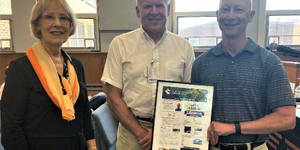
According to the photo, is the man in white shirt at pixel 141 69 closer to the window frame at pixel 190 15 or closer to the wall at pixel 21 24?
the window frame at pixel 190 15

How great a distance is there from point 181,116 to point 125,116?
398mm

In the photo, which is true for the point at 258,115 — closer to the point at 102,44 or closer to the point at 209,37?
the point at 209,37

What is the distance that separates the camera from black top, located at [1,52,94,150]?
3.27 feet

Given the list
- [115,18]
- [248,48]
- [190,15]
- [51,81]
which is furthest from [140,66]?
[190,15]

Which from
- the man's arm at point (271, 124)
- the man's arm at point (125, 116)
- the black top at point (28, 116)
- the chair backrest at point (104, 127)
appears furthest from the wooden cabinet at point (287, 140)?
the black top at point (28, 116)

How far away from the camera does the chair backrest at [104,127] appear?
1851 mm

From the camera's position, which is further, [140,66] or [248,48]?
[140,66]

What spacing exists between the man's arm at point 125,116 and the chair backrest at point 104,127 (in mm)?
622

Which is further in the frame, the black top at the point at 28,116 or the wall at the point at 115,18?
the wall at the point at 115,18

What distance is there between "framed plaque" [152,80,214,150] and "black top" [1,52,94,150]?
0.58 meters

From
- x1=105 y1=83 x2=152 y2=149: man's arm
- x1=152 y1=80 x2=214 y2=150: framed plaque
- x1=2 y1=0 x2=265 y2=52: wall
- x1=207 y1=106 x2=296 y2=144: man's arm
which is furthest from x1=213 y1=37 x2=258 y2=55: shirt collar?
x1=2 y1=0 x2=265 y2=52: wall

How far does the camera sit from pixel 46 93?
1.08m

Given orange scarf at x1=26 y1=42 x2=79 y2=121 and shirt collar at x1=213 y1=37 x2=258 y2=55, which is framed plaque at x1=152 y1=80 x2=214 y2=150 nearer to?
shirt collar at x1=213 y1=37 x2=258 y2=55

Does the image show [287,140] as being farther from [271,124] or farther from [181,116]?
[181,116]
